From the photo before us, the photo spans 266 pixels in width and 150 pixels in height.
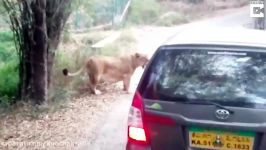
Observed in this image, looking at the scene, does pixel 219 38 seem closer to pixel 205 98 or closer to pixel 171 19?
pixel 205 98

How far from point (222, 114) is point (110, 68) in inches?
253

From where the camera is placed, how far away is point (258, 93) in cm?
392

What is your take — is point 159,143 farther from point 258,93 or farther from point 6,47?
point 6,47

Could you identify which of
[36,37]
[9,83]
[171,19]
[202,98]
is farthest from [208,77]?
[171,19]

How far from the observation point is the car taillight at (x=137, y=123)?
4102mm

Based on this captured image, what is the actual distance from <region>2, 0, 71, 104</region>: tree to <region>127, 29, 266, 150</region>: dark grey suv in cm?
479

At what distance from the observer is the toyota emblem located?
382cm

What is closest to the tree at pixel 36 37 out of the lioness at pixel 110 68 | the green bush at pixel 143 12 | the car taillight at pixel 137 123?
the lioness at pixel 110 68

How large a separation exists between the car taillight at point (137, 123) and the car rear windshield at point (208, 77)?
3.4 inches

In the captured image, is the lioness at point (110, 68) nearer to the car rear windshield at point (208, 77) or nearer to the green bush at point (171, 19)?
the car rear windshield at point (208, 77)

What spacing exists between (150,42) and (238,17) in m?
11.1

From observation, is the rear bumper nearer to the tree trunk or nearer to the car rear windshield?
the car rear windshield

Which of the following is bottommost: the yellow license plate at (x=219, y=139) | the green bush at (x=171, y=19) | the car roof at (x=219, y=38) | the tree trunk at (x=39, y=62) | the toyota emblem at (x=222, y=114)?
the green bush at (x=171, y=19)

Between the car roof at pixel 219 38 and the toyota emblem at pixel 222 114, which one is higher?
the car roof at pixel 219 38
